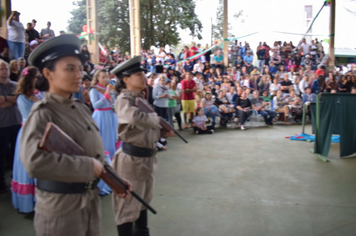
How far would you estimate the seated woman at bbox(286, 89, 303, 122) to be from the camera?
9834 mm

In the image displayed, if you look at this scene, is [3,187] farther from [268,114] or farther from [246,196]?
[268,114]

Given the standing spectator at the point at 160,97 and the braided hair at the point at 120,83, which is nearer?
the braided hair at the point at 120,83

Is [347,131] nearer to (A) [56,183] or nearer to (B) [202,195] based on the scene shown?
(B) [202,195]

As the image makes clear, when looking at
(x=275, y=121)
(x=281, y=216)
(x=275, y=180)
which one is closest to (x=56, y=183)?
(x=281, y=216)

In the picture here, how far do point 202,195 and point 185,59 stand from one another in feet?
35.5

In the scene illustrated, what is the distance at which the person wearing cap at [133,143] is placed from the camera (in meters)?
2.36

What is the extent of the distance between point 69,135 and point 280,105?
964cm

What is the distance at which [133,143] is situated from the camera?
95.7 inches

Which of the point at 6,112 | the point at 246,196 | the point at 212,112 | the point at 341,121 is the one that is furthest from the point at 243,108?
the point at 6,112

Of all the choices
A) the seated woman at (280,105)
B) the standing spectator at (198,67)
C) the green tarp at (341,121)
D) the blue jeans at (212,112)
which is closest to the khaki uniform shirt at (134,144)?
the green tarp at (341,121)

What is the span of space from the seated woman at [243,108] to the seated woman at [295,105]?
1642 mm

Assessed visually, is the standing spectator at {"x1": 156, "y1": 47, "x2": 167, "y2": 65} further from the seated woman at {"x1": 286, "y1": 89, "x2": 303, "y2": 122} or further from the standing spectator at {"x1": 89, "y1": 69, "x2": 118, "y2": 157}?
the standing spectator at {"x1": 89, "y1": 69, "x2": 118, "y2": 157}

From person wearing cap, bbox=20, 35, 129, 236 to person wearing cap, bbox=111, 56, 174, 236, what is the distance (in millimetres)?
727

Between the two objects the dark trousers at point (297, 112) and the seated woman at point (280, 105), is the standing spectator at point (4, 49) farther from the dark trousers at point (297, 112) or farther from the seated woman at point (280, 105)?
the dark trousers at point (297, 112)
